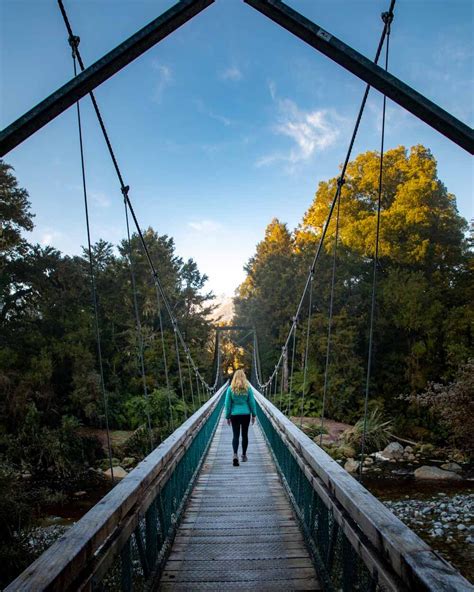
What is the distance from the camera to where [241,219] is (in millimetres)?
13102

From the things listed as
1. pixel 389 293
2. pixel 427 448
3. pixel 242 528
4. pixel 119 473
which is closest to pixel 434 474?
pixel 427 448

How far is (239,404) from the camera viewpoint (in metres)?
4.92

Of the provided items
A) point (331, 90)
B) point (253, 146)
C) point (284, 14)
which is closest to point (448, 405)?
point (331, 90)

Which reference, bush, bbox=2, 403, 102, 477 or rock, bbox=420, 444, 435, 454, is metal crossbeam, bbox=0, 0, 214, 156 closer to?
bush, bbox=2, 403, 102, 477

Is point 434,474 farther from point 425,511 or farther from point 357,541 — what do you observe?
point 357,541

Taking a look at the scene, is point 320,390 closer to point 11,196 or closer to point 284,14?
point 11,196

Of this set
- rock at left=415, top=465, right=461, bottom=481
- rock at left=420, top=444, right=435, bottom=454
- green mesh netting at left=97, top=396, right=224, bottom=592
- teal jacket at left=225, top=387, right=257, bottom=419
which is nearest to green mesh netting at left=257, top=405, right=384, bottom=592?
green mesh netting at left=97, top=396, right=224, bottom=592

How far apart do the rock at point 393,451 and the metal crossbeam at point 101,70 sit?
41.3 feet

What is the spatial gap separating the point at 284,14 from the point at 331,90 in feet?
20.2

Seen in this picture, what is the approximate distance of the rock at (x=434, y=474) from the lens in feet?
33.2

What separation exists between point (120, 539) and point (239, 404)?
11.4ft

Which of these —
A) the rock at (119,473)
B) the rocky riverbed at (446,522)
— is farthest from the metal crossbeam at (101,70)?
the rock at (119,473)

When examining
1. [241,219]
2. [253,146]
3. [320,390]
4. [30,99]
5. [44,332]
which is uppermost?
[253,146]

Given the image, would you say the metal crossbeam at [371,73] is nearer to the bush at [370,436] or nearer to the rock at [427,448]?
the bush at [370,436]
